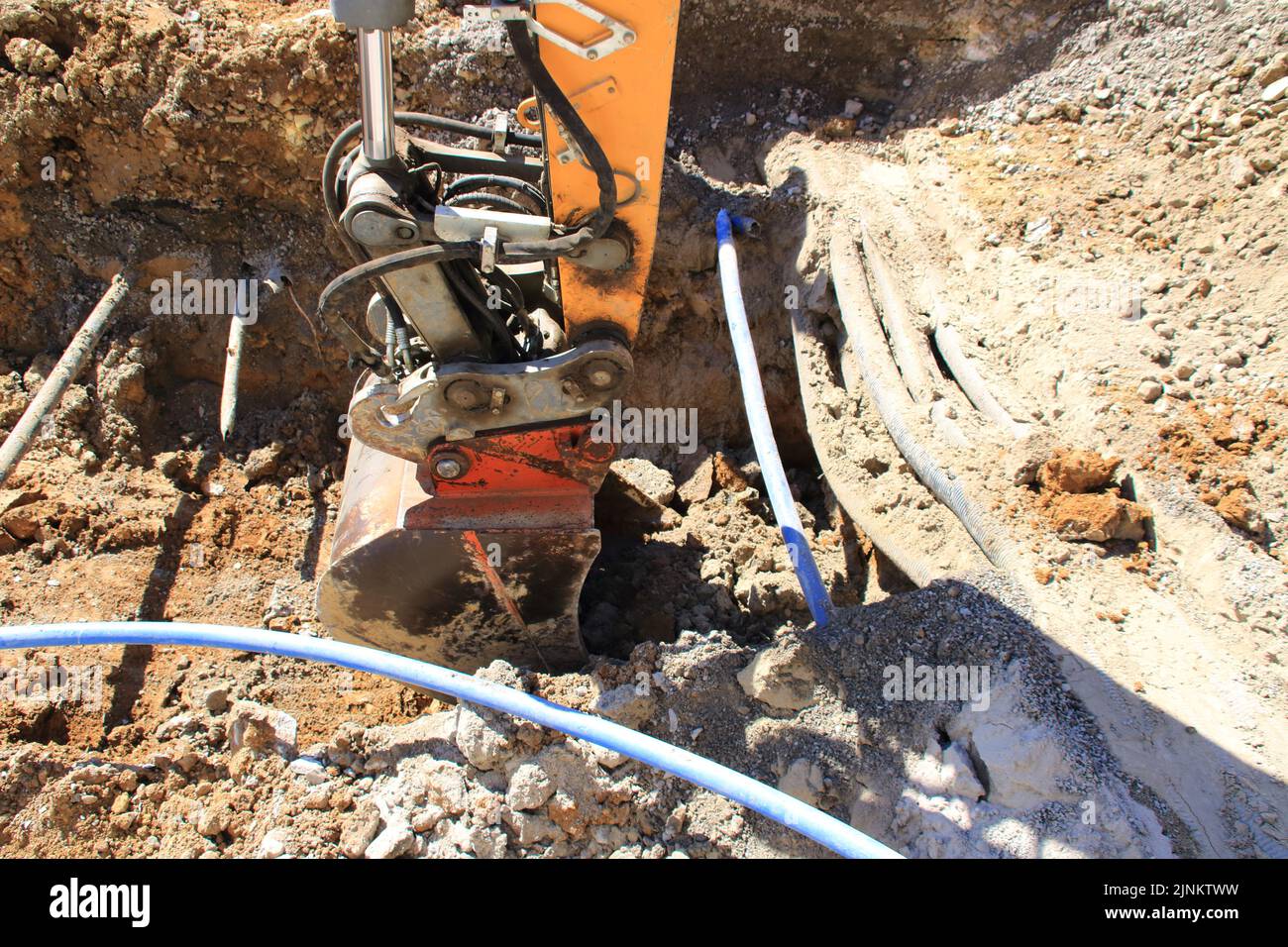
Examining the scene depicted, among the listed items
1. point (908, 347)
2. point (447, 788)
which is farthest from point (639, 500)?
point (447, 788)

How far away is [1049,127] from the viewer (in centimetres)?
479

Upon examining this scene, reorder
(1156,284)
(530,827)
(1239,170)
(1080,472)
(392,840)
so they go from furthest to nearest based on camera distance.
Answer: (1239,170) < (1156,284) < (1080,472) < (530,827) < (392,840)

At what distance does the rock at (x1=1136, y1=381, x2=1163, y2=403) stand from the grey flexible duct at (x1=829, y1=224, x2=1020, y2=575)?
0.81m

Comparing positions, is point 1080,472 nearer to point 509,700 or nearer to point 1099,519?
point 1099,519

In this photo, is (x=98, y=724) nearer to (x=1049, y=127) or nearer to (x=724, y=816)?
(x=724, y=816)

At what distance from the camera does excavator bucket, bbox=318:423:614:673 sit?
3211mm

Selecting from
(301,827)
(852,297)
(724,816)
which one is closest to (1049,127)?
(852,297)

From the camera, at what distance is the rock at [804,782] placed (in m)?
2.78

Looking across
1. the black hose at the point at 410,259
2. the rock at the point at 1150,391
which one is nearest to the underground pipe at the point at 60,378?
the black hose at the point at 410,259

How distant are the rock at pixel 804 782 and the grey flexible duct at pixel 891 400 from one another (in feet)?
3.31

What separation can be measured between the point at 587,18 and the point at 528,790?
2.30 metres

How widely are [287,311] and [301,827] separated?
3.45 metres

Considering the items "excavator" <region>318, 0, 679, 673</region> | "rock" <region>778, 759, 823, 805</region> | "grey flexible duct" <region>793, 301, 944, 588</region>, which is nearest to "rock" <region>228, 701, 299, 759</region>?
"excavator" <region>318, 0, 679, 673</region>

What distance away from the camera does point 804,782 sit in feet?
9.17
